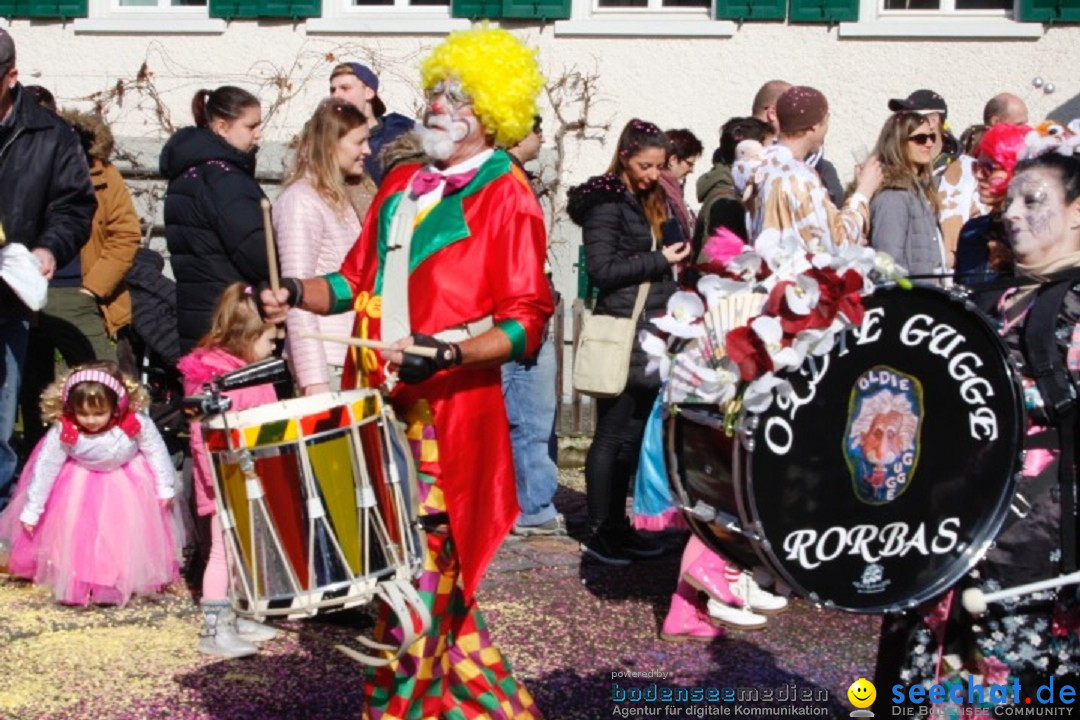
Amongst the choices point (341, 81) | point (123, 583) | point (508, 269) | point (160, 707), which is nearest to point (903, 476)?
point (508, 269)

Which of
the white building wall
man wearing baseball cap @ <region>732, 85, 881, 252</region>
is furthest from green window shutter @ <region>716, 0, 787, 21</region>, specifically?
man wearing baseball cap @ <region>732, 85, 881, 252</region>

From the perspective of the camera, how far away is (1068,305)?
4.07m

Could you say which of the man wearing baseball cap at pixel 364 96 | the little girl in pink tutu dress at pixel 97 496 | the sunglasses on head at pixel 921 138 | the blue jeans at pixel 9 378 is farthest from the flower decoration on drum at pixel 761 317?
the man wearing baseball cap at pixel 364 96

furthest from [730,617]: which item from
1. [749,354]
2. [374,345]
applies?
[749,354]

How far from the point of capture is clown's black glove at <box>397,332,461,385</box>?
13.5 feet

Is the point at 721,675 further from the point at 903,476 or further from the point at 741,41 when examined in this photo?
the point at 741,41

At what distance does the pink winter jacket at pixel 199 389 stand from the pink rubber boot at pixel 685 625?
163 centimetres

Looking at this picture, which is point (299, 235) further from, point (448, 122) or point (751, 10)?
point (751, 10)

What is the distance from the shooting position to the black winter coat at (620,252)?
7.14 m

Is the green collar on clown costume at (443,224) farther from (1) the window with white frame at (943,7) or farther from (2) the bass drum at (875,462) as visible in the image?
(1) the window with white frame at (943,7)

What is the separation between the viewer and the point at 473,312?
4.48 metres

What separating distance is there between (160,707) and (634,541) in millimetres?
2600

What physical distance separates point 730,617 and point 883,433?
258 cm

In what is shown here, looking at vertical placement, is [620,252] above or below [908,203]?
below
